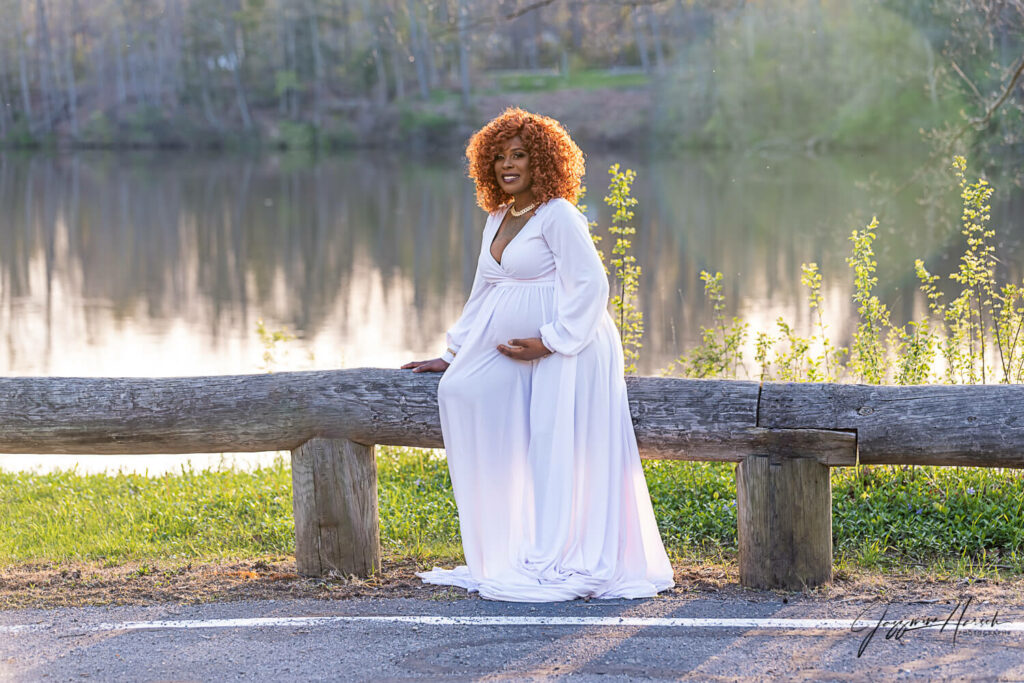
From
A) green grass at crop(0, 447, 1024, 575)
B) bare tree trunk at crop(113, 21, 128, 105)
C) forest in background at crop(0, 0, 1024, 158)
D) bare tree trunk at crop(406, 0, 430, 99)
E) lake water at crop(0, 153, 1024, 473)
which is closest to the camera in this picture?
green grass at crop(0, 447, 1024, 575)

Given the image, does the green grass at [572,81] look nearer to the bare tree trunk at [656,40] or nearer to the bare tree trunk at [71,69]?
the bare tree trunk at [656,40]

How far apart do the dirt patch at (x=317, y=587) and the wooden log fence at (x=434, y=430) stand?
111 mm

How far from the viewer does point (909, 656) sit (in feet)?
13.1

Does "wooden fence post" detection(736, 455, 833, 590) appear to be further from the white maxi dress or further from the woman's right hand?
the woman's right hand

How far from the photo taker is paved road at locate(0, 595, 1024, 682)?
3.93 m

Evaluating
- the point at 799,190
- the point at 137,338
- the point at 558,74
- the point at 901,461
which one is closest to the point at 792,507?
the point at 901,461

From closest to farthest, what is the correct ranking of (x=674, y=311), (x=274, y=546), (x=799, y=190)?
1. (x=274, y=546)
2. (x=674, y=311)
3. (x=799, y=190)

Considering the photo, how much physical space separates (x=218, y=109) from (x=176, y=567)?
64.7 metres

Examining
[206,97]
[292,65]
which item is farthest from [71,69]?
[292,65]

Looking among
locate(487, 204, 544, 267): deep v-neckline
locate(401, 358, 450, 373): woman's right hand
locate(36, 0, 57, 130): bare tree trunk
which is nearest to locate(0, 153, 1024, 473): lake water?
locate(401, 358, 450, 373): woman's right hand

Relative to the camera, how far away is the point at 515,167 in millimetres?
4895

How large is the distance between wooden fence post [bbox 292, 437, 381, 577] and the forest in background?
44.9 meters

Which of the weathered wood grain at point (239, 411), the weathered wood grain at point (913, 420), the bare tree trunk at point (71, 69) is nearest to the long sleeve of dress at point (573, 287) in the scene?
the weathered wood grain at point (239, 411)

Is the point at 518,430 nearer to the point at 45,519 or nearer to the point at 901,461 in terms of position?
the point at 901,461
